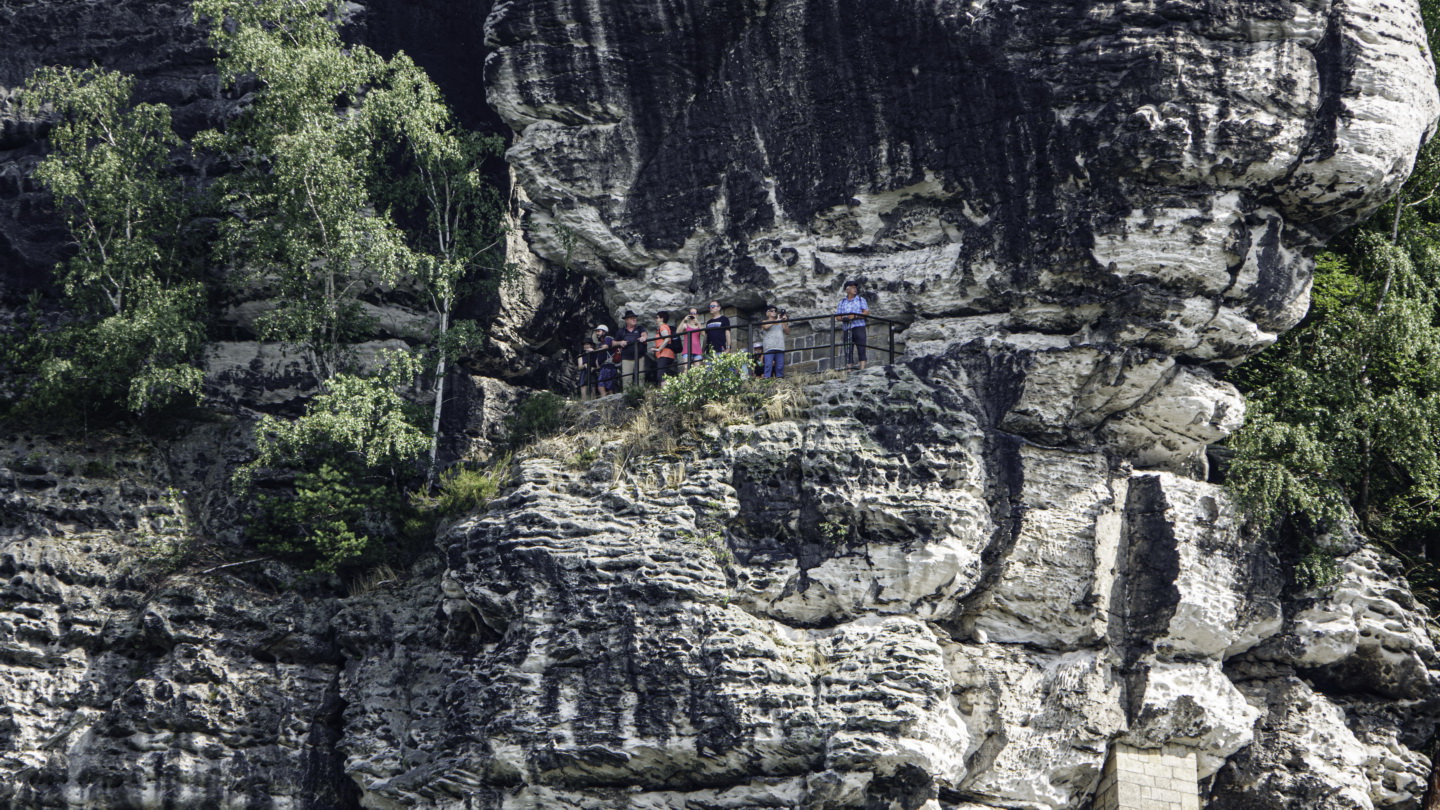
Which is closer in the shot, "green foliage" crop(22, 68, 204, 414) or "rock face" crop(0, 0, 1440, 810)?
"rock face" crop(0, 0, 1440, 810)

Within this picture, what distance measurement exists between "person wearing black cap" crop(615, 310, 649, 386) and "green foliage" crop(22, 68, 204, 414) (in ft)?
19.1

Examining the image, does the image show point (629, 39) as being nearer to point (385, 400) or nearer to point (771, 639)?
point (385, 400)

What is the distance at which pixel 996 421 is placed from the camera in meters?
22.6

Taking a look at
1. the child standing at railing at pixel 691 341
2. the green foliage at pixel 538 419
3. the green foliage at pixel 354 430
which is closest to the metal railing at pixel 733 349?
the child standing at railing at pixel 691 341

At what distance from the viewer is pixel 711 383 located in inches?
890

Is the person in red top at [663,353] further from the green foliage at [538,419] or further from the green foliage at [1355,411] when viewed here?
the green foliage at [1355,411]

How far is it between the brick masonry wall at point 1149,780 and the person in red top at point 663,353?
7.58 m

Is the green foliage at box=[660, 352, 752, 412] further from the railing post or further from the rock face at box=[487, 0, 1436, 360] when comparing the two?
the rock face at box=[487, 0, 1436, 360]

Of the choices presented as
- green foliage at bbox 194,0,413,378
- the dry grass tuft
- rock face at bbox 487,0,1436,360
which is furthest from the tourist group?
the dry grass tuft

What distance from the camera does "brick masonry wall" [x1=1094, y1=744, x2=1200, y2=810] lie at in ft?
71.5

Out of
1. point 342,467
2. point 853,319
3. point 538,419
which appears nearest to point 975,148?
point 853,319

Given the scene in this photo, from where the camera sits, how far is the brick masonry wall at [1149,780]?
2180cm

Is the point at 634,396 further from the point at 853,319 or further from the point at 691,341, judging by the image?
the point at 853,319

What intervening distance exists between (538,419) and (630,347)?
5.57 ft
